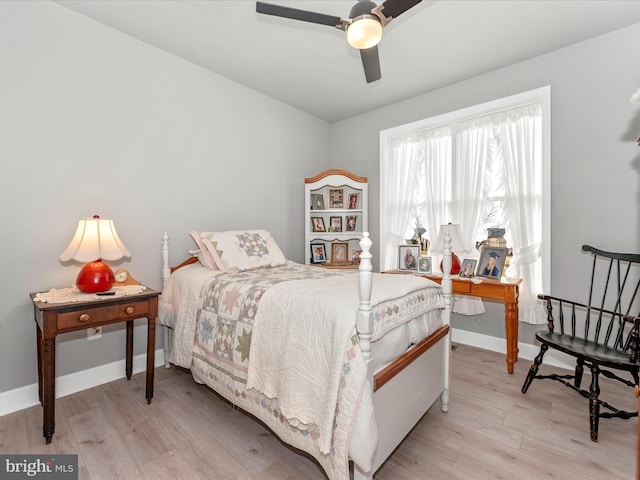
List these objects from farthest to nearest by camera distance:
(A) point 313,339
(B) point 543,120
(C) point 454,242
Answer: (C) point 454,242, (B) point 543,120, (A) point 313,339

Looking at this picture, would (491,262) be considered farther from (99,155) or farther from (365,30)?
(99,155)

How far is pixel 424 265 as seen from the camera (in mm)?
3211

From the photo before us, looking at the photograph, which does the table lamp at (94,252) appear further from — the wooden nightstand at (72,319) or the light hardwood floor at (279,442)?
the light hardwood floor at (279,442)

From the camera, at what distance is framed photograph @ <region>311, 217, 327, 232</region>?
12.9 feet

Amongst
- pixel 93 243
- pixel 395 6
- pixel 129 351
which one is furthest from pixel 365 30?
pixel 129 351

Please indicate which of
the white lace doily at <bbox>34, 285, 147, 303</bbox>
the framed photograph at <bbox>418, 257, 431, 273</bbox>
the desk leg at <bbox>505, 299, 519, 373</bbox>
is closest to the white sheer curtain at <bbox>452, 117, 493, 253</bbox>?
the framed photograph at <bbox>418, 257, 431, 273</bbox>

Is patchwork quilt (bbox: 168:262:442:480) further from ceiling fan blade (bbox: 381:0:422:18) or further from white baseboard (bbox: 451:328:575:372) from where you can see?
white baseboard (bbox: 451:328:575:372)

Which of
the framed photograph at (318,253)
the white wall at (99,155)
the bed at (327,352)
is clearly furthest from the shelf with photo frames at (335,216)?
the bed at (327,352)

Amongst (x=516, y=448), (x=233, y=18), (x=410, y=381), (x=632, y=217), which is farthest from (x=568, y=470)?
(x=233, y=18)

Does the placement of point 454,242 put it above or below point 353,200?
below

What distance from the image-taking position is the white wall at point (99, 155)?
205cm

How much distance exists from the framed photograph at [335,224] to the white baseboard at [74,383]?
2.29 metres

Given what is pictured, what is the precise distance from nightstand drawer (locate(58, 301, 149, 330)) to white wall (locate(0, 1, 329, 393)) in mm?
618

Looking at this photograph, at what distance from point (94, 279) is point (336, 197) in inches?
107
